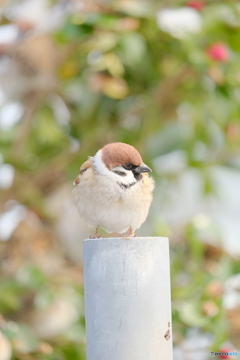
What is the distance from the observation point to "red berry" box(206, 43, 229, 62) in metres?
2.75

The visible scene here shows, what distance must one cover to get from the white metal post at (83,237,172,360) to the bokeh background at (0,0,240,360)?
4.44 feet

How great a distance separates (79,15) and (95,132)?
0.62 meters

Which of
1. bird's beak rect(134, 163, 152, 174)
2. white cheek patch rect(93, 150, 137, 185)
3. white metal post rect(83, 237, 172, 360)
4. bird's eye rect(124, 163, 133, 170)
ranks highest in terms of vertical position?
white cheek patch rect(93, 150, 137, 185)

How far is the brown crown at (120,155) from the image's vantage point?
62.7 inches

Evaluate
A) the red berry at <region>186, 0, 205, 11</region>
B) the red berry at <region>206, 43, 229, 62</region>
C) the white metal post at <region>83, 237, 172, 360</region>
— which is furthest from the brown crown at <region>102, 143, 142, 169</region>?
the red berry at <region>186, 0, 205, 11</region>

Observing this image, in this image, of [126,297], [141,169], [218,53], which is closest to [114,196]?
[141,169]

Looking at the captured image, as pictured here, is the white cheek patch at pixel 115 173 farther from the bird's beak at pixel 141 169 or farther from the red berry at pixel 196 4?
the red berry at pixel 196 4

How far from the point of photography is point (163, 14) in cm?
286

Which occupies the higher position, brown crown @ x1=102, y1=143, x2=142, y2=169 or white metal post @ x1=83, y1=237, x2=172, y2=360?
brown crown @ x1=102, y1=143, x2=142, y2=169

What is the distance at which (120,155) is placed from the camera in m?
1.63

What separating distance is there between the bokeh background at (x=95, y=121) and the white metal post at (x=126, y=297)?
4.44 ft

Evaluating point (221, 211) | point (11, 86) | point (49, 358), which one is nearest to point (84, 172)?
point (49, 358)

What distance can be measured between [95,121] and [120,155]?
1577 millimetres

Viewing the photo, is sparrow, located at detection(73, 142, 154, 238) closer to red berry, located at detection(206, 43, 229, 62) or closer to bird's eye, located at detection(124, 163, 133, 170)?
bird's eye, located at detection(124, 163, 133, 170)
